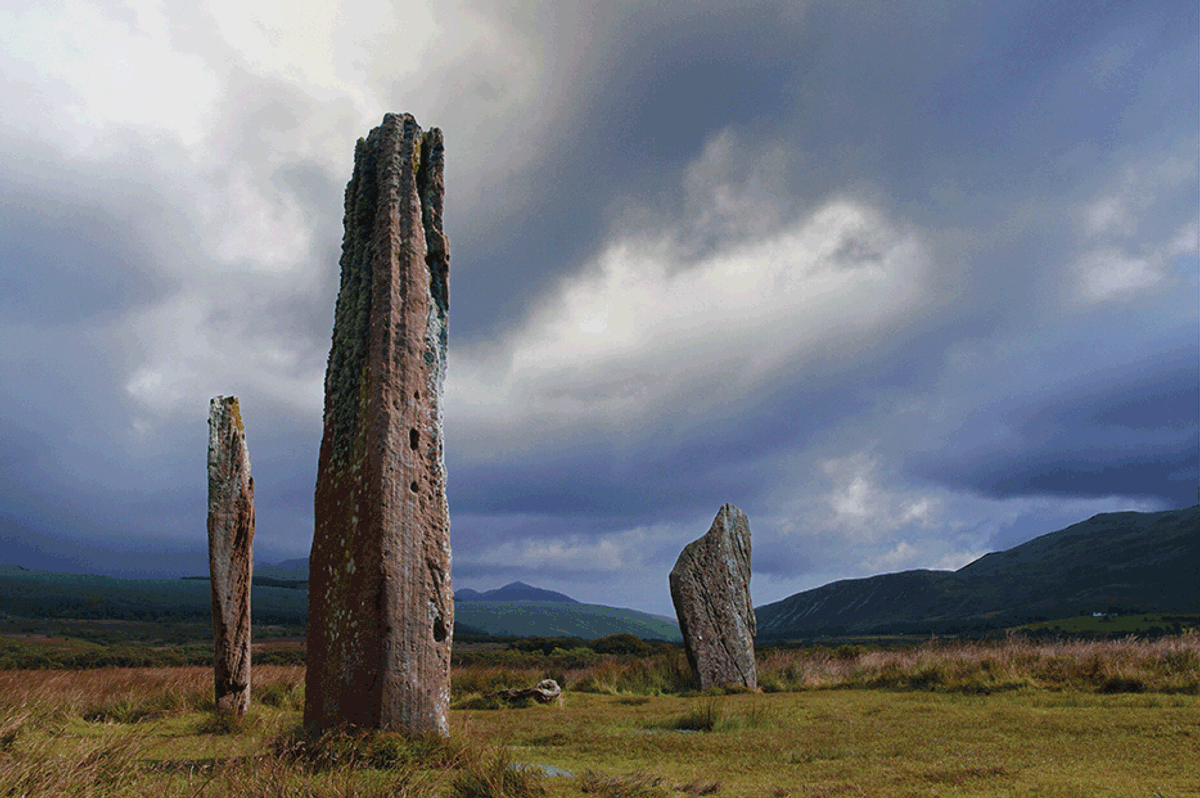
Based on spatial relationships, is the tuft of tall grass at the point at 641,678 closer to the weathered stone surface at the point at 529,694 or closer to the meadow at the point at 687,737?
the meadow at the point at 687,737

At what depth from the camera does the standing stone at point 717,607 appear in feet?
45.4

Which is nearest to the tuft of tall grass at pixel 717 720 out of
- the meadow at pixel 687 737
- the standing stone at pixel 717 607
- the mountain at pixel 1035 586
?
the meadow at pixel 687 737

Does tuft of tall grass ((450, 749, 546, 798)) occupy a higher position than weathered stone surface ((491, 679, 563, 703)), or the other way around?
tuft of tall grass ((450, 749, 546, 798))

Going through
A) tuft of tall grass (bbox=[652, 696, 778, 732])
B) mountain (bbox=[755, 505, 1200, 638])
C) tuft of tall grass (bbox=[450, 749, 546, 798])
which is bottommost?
mountain (bbox=[755, 505, 1200, 638])

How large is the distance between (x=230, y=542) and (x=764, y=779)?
825cm

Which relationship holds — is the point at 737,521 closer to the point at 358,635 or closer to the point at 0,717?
the point at 358,635

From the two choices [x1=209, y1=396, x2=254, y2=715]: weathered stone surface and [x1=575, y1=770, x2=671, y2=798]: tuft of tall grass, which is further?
[x1=209, y1=396, x2=254, y2=715]: weathered stone surface

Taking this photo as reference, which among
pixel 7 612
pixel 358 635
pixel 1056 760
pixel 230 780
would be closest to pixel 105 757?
pixel 230 780

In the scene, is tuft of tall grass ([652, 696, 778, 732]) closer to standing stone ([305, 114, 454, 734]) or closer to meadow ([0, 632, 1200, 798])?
meadow ([0, 632, 1200, 798])

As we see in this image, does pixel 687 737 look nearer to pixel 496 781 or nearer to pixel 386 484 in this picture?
pixel 496 781

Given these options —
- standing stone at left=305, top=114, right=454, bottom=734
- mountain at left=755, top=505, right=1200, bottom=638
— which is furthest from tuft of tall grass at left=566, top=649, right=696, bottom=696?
mountain at left=755, top=505, right=1200, bottom=638

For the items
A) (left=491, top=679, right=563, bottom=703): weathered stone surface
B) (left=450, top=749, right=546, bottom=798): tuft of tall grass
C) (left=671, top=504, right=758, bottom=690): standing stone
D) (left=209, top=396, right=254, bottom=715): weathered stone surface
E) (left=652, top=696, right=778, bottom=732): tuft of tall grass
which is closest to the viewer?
(left=450, top=749, right=546, bottom=798): tuft of tall grass

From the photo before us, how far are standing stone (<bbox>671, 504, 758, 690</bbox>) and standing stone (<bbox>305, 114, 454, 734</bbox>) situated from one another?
8708 mm

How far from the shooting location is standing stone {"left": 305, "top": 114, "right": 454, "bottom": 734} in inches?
226
